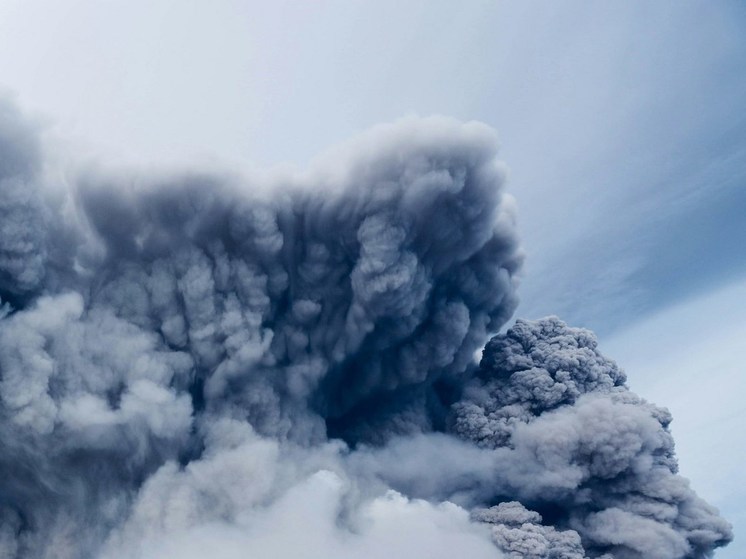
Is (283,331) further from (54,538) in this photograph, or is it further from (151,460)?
(54,538)

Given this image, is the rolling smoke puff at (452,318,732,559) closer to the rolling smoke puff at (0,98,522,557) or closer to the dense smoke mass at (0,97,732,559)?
the dense smoke mass at (0,97,732,559)

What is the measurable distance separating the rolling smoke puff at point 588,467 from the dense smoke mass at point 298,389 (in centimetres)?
12

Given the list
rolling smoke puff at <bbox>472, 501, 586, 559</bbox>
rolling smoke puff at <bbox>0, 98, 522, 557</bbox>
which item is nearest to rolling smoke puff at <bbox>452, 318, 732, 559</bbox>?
rolling smoke puff at <bbox>472, 501, 586, 559</bbox>

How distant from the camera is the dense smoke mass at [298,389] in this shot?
26.5 metres

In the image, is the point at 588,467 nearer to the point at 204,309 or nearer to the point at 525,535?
the point at 525,535

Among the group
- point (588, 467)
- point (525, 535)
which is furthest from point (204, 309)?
point (588, 467)

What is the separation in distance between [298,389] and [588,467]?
14.7 metres

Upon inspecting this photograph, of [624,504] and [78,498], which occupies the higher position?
[624,504]

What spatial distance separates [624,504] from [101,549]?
77.6 ft

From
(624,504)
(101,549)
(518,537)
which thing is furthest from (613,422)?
(101,549)

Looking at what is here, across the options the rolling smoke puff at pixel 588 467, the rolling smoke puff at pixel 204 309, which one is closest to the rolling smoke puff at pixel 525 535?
the rolling smoke puff at pixel 588 467

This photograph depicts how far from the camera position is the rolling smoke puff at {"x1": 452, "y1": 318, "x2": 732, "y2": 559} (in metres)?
32.7

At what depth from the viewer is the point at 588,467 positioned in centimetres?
3441

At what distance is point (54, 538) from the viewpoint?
87.9ft
